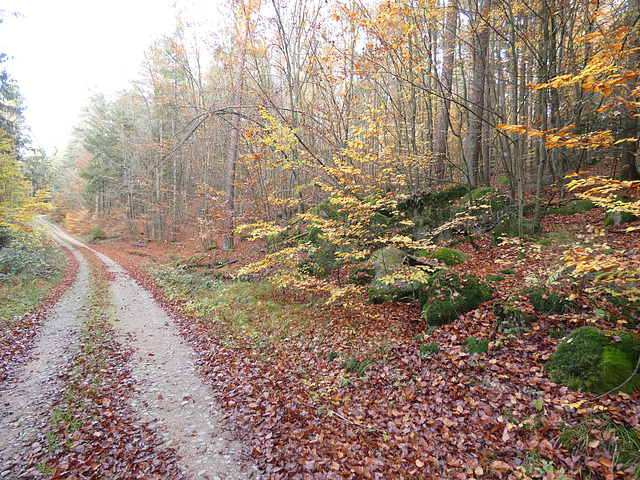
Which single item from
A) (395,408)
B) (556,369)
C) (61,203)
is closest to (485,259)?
(556,369)

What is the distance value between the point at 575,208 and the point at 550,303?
6.54m

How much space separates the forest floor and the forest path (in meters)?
0.03

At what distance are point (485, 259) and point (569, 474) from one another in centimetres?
604

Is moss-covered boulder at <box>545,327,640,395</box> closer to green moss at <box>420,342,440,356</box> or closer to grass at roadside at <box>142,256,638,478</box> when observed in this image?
grass at roadside at <box>142,256,638,478</box>

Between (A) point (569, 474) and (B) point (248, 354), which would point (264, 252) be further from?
(A) point (569, 474)

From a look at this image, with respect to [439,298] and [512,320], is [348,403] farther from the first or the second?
[512,320]

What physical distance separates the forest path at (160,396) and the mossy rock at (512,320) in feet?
15.4

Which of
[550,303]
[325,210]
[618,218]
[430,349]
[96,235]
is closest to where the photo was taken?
[550,303]

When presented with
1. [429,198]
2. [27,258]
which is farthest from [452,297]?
[27,258]

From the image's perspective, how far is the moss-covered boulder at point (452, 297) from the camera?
598cm

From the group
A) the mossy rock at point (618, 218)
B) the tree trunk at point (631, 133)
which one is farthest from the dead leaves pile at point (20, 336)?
the tree trunk at point (631, 133)

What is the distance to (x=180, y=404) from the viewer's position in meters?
5.08

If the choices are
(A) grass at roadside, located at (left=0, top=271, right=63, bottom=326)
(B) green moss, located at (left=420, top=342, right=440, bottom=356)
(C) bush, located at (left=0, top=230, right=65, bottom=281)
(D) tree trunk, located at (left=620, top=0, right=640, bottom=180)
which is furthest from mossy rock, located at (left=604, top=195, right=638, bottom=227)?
(C) bush, located at (left=0, top=230, right=65, bottom=281)

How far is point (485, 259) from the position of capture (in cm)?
822
